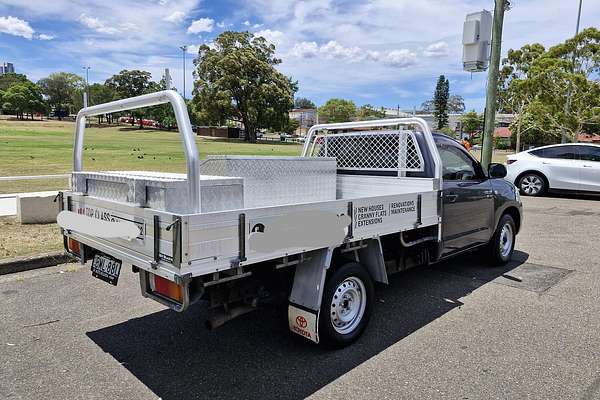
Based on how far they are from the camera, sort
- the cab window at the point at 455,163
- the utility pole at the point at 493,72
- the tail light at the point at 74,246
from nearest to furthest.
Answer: the tail light at the point at 74,246 → the cab window at the point at 455,163 → the utility pole at the point at 493,72

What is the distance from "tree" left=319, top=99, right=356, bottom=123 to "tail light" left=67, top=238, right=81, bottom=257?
99.6 metres

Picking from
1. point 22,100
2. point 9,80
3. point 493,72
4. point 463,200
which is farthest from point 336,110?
point 463,200

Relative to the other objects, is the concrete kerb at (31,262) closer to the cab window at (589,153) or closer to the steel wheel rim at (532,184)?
the steel wheel rim at (532,184)

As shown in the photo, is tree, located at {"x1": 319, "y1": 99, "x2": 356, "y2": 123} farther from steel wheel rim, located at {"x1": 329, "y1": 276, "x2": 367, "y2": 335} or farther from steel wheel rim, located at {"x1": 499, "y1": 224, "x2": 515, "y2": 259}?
steel wheel rim, located at {"x1": 329, "y1": 276, "x2": 367, "y2": 335}

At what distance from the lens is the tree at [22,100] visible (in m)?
88.0

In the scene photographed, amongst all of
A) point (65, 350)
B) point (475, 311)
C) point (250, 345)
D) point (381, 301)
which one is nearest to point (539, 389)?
point (475, 311)

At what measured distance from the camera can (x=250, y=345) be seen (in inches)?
141

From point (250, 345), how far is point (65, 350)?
1406 millimetres

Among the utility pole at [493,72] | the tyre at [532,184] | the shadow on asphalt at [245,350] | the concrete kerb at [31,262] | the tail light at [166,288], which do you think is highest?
the utility pole at [493,72]

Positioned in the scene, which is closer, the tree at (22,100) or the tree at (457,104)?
the tree at (22,100)

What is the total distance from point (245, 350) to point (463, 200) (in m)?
2.85

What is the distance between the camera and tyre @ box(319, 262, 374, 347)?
332 centimetres

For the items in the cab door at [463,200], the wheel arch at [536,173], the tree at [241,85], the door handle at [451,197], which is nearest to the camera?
the door handle at [451,197]

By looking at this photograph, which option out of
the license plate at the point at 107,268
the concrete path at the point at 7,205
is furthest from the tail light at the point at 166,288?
the concrete path at the point at 7,205
